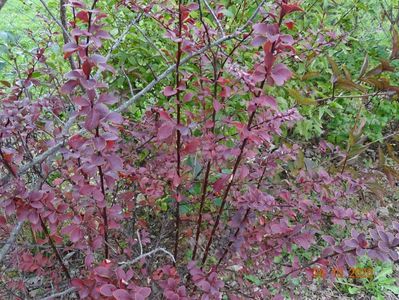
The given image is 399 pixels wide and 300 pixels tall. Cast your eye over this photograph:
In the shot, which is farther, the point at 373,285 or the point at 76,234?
the point at 373,285

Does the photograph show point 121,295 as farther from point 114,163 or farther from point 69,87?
point 69,87

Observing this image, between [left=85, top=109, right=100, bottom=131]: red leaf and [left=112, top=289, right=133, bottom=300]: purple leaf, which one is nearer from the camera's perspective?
[left=85, top=109, right=100, bottom=131]: red leaf

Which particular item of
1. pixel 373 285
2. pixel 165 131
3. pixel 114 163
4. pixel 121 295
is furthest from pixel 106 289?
pixel 373 285

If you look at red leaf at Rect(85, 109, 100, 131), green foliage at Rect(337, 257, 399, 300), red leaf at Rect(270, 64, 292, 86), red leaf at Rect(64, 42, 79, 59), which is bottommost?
green foliage at Rect(337, 257, 399, 300)

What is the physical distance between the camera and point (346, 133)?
329 centimetres

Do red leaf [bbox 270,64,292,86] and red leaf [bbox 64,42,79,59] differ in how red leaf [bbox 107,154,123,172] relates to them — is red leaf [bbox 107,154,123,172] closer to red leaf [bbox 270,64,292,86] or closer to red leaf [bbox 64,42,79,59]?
red leaf [bbox 64,42,79,59]

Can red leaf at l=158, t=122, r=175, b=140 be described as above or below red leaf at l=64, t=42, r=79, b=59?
below

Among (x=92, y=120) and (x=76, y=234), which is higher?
(x=92, y=120)

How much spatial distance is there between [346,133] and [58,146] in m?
2.48

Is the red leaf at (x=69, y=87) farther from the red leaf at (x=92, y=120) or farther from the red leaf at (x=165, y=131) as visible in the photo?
the red leaf at (x=165, y=131)

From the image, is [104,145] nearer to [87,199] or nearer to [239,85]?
[87,199]

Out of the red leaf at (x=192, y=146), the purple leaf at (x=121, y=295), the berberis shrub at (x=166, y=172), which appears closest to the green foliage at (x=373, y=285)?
the berberis shrub at (x=166, y=172)

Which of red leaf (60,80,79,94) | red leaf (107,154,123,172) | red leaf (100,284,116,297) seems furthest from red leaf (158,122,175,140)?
red leaf (100,284,116,297)

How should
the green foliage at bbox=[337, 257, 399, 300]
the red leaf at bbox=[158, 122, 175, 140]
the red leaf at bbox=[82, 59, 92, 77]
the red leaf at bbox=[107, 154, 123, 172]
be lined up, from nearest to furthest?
the red leaf at bbox=[82, 59, 92, 77], the red leaf at bbox=[107, 154, 123, 172], the red leaf at bbox=[158, 122, 175, 140], the green foliage at bbox=[337, 257, 399, 300]
